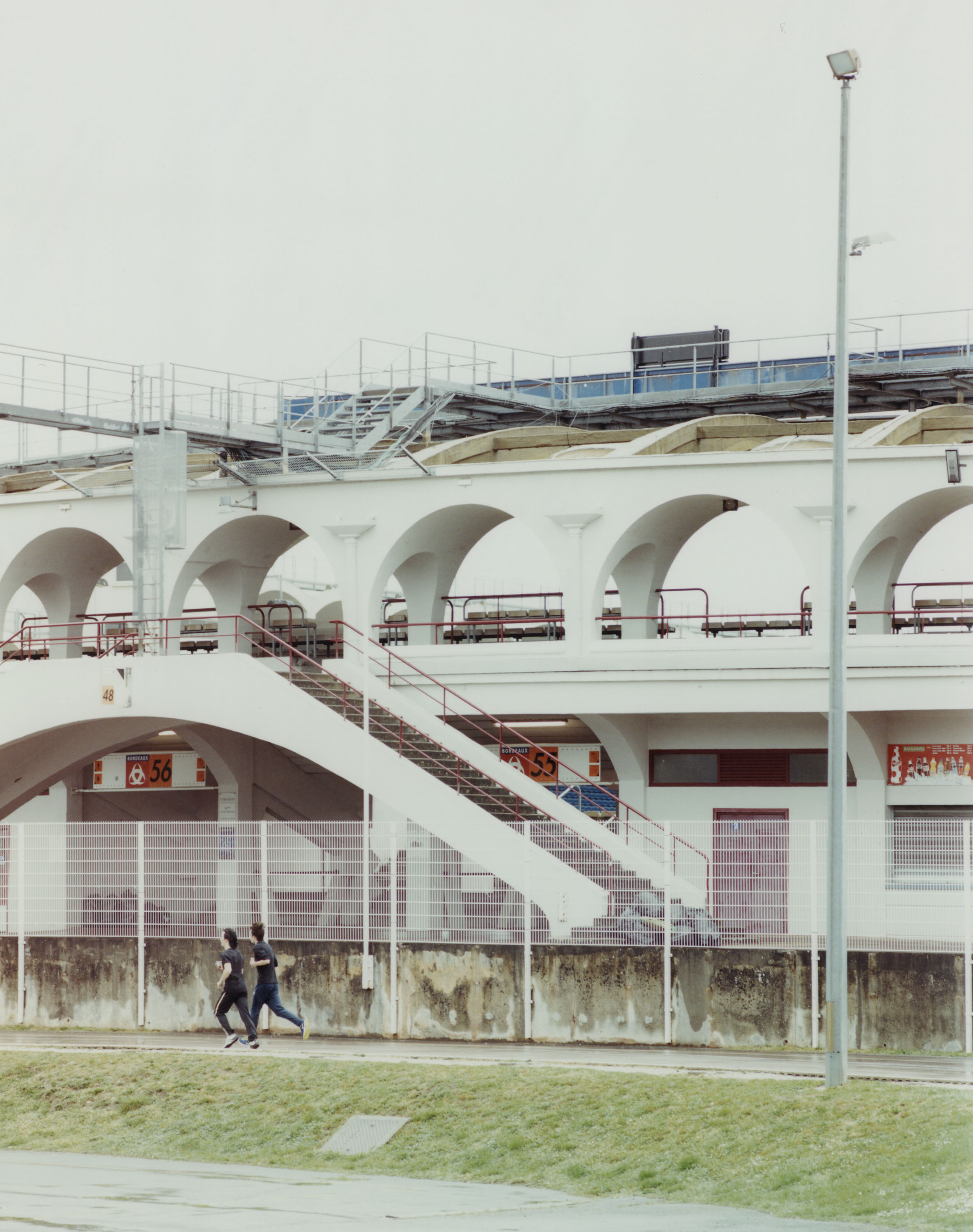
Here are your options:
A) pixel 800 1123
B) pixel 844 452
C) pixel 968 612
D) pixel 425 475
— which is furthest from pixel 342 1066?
pixel 968 612

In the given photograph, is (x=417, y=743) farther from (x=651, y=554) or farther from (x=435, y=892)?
(x=651, y=554)

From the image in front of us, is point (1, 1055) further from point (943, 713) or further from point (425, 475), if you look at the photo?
point (943, 713)

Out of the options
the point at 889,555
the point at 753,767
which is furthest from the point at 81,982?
the point at 889,555

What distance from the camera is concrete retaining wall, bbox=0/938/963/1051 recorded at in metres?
18.5

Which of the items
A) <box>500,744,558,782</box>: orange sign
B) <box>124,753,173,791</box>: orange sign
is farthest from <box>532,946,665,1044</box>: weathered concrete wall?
<box>124,753,173,791</box>: orange sign

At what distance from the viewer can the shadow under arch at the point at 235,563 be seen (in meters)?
31.7

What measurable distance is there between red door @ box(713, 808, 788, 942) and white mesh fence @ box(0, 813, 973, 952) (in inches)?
0.8

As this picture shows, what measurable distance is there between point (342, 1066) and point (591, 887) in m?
4.74

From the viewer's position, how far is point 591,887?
20453mm

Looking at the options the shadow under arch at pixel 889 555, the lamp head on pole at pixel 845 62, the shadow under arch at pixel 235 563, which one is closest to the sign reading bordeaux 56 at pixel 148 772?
the shadow under arch at pixel 235 563

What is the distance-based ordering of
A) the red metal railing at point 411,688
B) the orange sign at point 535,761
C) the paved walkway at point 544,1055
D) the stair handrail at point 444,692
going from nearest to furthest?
the paved walkway at point 544,1055
the red metal railing at point 411,688
the stair handrail at point 444,692
the orange sign at point 535,761

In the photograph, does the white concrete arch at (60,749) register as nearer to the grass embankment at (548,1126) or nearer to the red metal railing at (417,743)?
the red metal railing at (417,743)

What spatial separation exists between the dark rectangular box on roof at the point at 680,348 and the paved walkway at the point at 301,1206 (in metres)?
27.5

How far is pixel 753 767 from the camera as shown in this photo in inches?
1150
